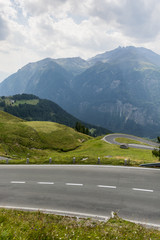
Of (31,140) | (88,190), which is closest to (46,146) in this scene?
(31,140)

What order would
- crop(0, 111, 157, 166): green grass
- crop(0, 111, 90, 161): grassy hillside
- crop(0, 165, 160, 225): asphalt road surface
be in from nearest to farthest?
crop(0, 165, 160, 225): asphalt road surface
crop(0, 111, 157, 166): green grass
crop(0, 111, 90, 161): grassy hillside

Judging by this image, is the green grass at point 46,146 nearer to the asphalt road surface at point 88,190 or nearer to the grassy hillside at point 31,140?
the grassy hillside at point 31,140

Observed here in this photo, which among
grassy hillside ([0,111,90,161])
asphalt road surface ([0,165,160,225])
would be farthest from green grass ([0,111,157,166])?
asphalt road surface ([0,165,160,225])

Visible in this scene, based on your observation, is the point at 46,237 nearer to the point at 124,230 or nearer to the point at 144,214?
the point at 124,230

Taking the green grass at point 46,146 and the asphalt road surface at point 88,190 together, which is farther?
the green grass at point 46,146

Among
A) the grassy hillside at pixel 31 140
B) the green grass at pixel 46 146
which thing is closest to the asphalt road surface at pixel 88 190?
the green grass at pixel 46 146

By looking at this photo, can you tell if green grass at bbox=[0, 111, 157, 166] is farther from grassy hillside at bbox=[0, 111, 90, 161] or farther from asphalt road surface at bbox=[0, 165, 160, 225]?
asphalt road surface at bbox=[0, 165, 160, 225]

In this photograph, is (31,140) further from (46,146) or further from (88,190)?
(88,190)

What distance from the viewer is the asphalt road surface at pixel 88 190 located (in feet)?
39.2

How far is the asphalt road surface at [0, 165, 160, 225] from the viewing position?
1196 centimetres

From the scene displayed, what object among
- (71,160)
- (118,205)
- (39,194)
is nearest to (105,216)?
(118,205)

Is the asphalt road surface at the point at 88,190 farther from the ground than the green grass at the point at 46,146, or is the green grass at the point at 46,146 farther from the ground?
the asphalt road surface at the point at 88,190

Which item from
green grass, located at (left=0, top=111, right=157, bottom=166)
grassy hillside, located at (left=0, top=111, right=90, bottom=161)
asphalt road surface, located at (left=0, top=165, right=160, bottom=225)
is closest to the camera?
asphalt road surface, located at (left=0, top=165, right=160, bottom=225)

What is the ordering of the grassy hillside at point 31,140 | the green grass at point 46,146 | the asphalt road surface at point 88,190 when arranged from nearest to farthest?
the asphalt road surface at point 88,190
the green grass at point 46,146
the grassy hillside at point 31,140
